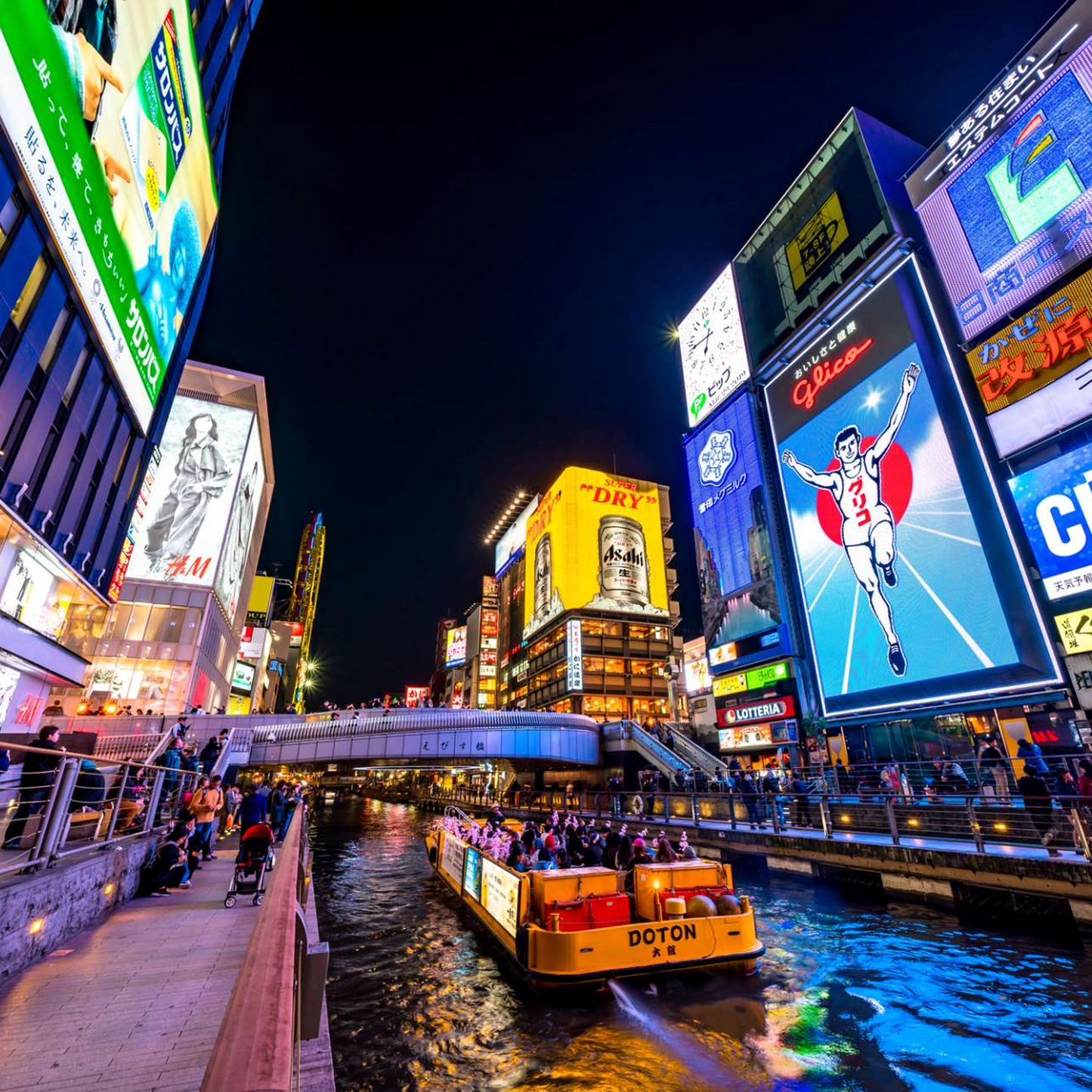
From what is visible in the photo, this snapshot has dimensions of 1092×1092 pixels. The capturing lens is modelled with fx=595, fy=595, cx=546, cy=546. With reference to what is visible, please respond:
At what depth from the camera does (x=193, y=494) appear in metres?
54.7

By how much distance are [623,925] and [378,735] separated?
33278 millimetres

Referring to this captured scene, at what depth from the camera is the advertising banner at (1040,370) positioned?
25.3m

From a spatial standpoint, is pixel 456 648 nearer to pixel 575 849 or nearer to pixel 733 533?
pixel 733 533

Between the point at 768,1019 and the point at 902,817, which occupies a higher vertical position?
the point at 902,817

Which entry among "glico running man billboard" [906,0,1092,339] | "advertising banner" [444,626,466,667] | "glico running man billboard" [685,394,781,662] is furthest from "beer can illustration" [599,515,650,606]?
"advertising banner" [444,626,466,667]

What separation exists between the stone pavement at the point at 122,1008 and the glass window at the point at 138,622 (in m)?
46.7

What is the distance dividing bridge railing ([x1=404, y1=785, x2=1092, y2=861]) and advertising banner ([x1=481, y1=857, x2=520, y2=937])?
10876 mm

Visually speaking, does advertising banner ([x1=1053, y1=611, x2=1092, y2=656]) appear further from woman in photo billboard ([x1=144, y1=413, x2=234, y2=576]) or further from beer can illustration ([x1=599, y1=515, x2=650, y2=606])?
beer can illustration ([x1=599, y1=515, x2=650, y2=606])

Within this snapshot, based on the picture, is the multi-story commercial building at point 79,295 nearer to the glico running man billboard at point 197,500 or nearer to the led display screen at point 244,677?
the glico running man billboard at point 197,500

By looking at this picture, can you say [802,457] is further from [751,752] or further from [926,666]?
[751,752]

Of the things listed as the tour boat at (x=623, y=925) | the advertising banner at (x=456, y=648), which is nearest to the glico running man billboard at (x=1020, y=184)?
the tour boat at (x=623, y=925)

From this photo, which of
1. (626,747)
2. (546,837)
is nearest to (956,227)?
(546,837)

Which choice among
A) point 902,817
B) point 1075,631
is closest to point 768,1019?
point 902,817

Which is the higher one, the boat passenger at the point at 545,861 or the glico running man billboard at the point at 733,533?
the glico running man billboard at the point at 733,533
